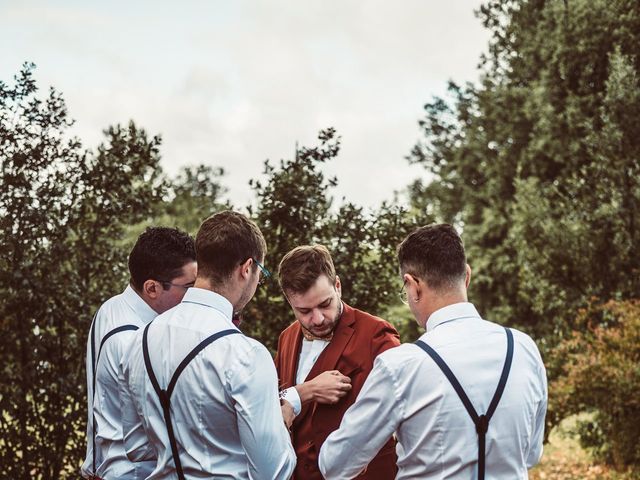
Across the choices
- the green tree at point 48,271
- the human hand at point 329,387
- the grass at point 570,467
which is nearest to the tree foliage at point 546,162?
the grass at point 570,467

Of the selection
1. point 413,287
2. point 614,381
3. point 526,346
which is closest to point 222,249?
point 413,287

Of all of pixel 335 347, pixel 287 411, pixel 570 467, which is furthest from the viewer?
pixel 570 467

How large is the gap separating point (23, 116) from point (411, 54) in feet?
62.6

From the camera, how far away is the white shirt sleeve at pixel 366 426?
2746 mm

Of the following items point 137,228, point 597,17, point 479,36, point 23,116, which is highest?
point 479,36

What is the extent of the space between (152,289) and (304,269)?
835 millimetres

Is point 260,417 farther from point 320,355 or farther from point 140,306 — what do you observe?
point 140,306

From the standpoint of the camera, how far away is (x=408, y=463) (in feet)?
9.18

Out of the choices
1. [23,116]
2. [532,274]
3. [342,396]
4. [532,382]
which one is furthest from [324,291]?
[532,274]

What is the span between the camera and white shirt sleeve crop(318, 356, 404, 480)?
2.75m

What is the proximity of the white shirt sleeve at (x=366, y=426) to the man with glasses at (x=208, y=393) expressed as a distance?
20cm

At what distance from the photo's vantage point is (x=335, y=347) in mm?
3840

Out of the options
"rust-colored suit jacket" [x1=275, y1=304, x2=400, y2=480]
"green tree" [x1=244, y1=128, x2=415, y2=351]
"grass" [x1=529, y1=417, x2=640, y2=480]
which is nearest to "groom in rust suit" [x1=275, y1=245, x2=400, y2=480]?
"rust-colored suit jacket" [x1=275, y1=304, x2=400, y2=480]

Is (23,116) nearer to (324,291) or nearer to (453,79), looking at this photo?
(324,291)
